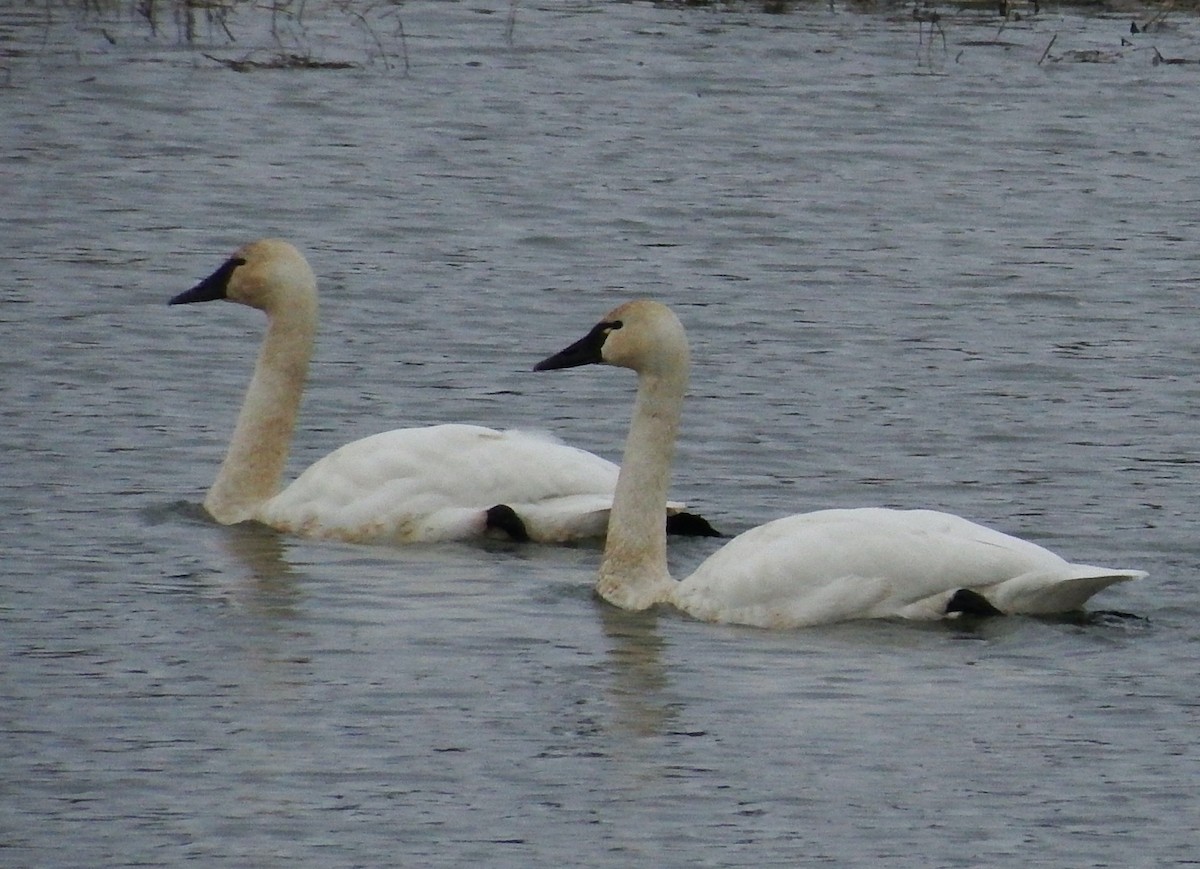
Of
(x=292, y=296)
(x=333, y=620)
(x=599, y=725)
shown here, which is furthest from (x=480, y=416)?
(x=599, y=725)

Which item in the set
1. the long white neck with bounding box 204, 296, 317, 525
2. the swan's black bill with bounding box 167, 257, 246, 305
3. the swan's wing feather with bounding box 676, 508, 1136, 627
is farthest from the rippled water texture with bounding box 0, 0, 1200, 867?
the swan's black bill with bounding box 167, 257, 246, 305

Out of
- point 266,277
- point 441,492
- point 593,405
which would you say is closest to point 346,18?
point 593,405

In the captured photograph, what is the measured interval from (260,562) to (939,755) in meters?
3.38

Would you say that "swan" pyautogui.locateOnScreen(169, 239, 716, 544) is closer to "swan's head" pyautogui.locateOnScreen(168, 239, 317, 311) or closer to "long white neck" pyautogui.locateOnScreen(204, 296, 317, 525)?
"long white neck" pyautogui.locateOnScreen(204, 296, 317, 525)

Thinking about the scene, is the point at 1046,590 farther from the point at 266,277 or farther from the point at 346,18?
the point at 346,18

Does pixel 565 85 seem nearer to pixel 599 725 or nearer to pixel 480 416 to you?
pixel 480 416

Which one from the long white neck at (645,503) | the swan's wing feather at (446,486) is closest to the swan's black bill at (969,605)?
the long white neck at (645,503)

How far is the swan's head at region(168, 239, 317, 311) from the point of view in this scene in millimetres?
11766

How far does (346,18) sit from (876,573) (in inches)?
640

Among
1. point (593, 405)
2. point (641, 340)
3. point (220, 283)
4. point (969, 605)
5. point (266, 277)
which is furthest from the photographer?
point (593, 405)

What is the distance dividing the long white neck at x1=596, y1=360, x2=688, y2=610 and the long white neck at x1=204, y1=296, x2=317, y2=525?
1850 millimetres

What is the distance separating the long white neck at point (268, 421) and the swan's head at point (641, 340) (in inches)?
72.5

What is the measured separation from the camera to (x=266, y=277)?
1178 centimetres

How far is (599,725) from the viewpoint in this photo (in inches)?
338
